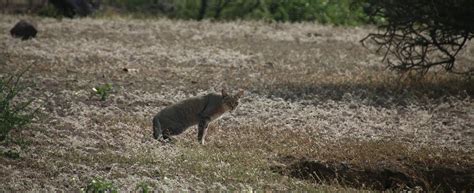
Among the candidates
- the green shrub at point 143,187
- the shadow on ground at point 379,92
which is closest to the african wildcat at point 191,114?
the green shrub at point 143,187

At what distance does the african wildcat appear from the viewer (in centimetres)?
904

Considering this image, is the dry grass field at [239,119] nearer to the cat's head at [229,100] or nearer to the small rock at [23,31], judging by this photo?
the small rock at [23,31]

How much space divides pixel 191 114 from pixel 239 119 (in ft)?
6.62

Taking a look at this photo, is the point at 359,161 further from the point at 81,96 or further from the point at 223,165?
the point at 81,96

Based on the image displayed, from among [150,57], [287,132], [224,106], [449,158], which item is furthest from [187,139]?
[150,57]

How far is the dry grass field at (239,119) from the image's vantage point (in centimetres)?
771

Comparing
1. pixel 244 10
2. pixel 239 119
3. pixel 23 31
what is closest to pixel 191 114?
pixel 239 119

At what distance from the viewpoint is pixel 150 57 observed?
1686 cm

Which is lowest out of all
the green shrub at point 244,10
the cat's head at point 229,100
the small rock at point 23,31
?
the green shrub at point 244,10

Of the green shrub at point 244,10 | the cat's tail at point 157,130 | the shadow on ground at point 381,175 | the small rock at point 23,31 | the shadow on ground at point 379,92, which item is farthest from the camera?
the green shrub at point 244,10

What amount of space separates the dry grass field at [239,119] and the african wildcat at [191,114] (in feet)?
0.58

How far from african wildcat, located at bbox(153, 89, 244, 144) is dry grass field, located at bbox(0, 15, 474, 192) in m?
0.18

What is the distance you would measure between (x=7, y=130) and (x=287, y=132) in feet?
11.7

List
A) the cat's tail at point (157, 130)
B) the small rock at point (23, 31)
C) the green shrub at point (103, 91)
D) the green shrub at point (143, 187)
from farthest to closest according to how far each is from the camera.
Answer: the small rock at point (23, 31) < the green shrub at point (103, 91) < the cat's tail at point (157, 130) < the green shrub at point (143, 187)
